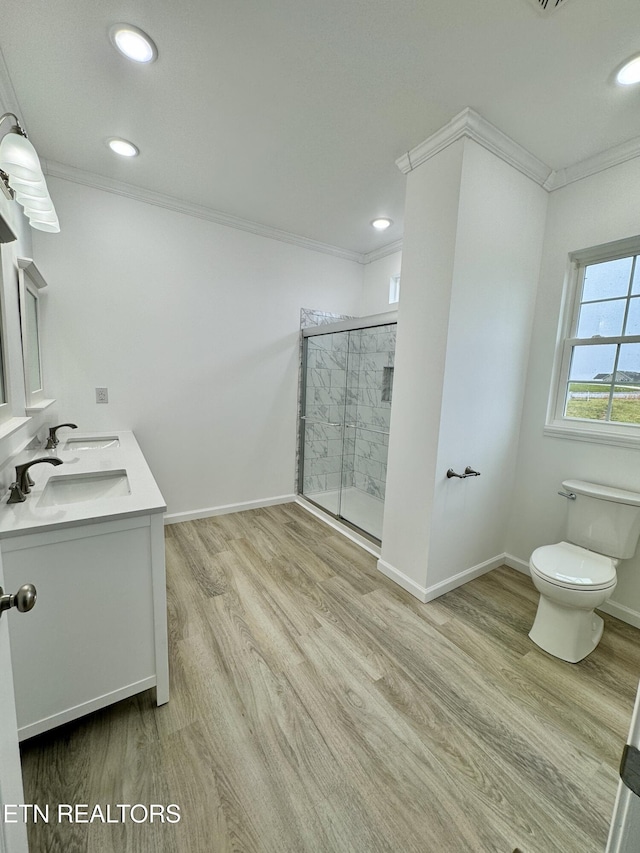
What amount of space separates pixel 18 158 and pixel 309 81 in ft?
4.07

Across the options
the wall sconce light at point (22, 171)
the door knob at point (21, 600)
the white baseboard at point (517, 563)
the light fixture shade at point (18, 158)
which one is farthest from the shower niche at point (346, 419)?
the door knob at point (21, 600)

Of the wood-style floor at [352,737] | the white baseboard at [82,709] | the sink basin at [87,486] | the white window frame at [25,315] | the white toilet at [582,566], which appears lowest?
the wood-style floor at [352,737]

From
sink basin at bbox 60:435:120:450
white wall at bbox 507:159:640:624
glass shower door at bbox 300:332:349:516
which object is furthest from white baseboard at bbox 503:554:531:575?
sink basin at bbox 60:435:120:450

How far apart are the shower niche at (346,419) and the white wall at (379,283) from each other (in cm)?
42

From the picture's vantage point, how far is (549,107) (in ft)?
5.28

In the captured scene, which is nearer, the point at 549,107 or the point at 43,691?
the point at 43,691

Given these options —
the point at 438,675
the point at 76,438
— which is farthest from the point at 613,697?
the point at 76,438

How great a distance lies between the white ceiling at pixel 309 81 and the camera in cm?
125

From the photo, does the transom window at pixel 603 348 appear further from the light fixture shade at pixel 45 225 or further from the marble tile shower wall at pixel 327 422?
the light fixture shade at pixel 45 225

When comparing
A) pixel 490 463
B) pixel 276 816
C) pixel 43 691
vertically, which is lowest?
pixel 276 816

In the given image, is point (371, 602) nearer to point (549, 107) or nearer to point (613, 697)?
point (613, 697)

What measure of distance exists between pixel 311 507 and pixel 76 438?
2.03 m

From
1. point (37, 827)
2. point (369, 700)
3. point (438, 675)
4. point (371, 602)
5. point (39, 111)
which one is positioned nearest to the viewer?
point (37, 827)

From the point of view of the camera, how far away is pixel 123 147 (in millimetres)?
2012
